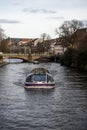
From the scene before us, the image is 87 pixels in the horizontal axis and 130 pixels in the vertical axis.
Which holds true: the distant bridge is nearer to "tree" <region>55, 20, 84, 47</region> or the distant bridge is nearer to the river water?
"tree" <region>55, 20, 84, 47</region>

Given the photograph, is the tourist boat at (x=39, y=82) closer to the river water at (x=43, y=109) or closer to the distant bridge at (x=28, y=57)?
the river water at (x=43, y=109)

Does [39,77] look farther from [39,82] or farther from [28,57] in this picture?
[28,57]

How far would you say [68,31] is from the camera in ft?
369

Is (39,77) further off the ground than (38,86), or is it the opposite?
(39,77)

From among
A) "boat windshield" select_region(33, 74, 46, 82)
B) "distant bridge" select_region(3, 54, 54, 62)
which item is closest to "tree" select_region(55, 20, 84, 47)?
"distant bridge" select_region(3, 54, 54, 62)

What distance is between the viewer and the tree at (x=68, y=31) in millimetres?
110912

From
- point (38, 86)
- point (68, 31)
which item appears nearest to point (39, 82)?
point (38, 86)

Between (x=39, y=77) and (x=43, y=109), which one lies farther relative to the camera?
(x=39, y=77)

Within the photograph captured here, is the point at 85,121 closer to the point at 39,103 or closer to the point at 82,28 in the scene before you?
the point at 39,103

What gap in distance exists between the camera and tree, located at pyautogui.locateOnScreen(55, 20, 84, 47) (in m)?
111

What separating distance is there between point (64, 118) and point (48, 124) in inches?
72.1

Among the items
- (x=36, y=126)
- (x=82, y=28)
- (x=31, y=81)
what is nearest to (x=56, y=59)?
(x=82, y=28)

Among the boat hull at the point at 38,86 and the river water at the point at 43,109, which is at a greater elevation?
the river water at the point at 43,109

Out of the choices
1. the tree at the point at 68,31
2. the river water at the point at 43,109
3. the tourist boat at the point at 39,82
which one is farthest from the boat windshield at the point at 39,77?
the tree at the point at 68,31
